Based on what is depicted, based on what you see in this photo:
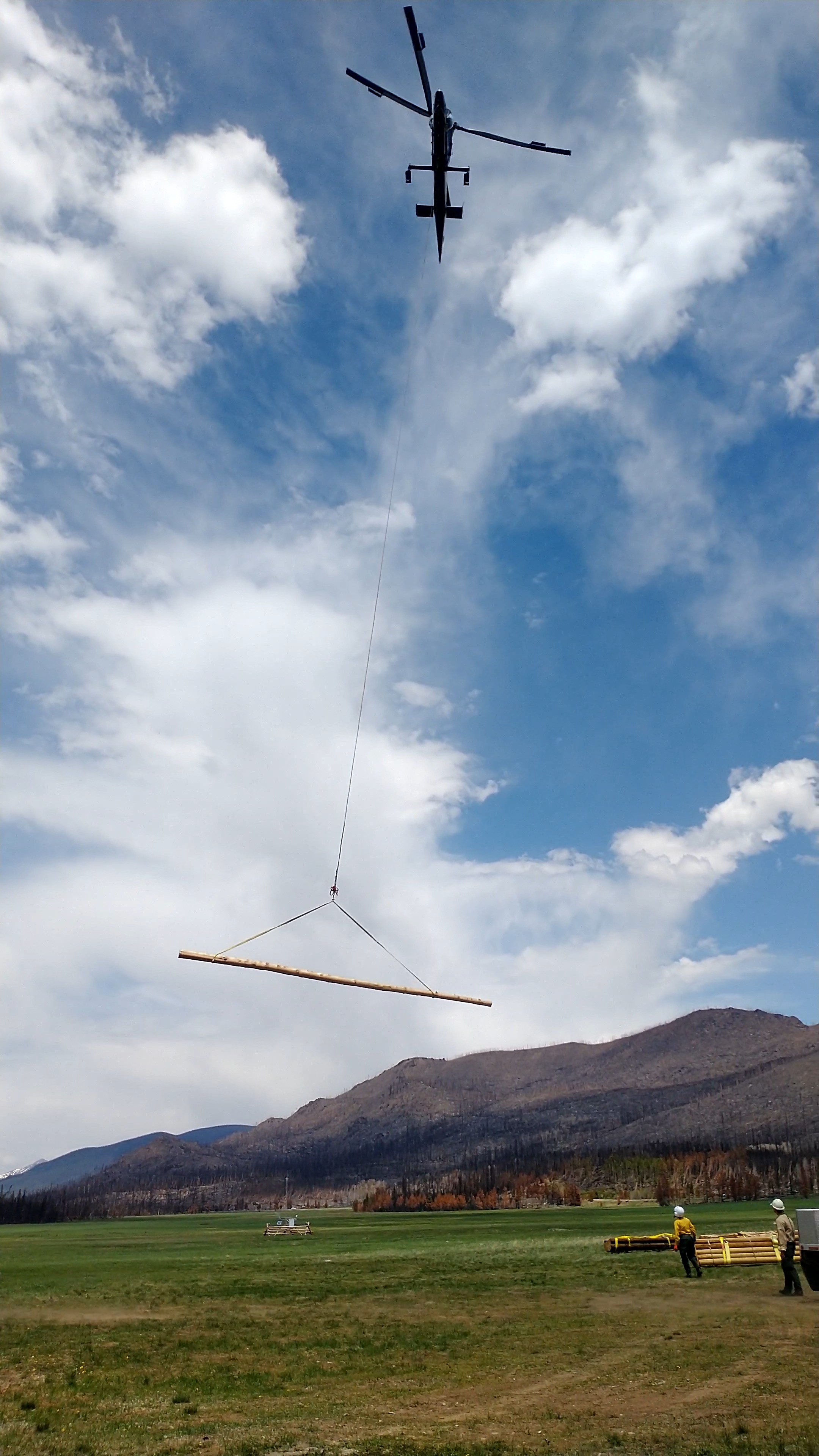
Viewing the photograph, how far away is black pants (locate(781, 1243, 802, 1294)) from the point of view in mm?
23125

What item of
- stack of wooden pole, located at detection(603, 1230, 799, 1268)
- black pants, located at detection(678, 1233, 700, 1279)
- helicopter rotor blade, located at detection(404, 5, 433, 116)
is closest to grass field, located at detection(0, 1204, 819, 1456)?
black pants, located at detection(678, 1233, 700, 1279)

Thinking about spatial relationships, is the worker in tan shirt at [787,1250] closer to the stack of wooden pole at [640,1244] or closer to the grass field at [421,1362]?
the grass field at [421,1362]

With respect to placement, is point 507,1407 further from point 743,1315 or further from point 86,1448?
point 743,1315

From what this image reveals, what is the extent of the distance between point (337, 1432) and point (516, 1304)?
14014mm

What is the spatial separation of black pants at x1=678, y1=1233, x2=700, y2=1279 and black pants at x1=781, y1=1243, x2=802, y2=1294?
4.69 meters

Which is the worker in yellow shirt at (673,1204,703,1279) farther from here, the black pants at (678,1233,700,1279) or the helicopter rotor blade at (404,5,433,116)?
the helicopter rotor blade at (404,5,433,116)

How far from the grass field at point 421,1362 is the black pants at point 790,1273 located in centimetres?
72

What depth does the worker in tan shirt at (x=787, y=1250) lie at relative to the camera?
23156 mm

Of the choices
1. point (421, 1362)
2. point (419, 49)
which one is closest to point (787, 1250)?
point (421, 1362)

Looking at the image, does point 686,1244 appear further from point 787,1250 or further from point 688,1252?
point 787,1250

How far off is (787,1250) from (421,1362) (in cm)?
1047

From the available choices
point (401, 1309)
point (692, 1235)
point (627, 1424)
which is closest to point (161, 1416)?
point (627, 1424)

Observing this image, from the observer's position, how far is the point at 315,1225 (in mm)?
122688

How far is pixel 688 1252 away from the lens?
92.0ft
